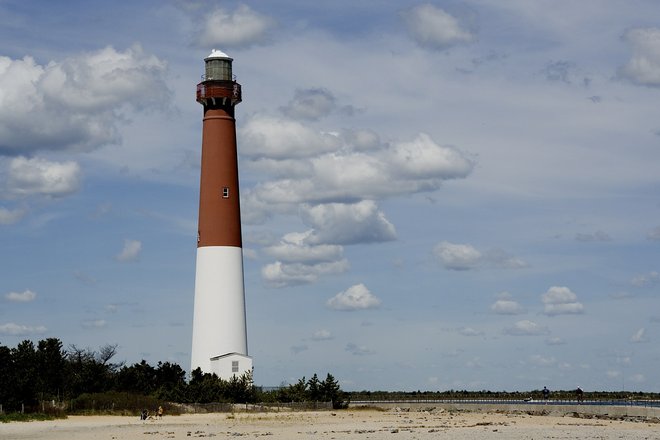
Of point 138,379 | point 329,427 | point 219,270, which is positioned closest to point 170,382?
point 138,379

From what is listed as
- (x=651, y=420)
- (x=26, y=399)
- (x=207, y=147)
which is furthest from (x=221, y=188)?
(x=651, y=420)

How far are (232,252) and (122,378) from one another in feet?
45.5

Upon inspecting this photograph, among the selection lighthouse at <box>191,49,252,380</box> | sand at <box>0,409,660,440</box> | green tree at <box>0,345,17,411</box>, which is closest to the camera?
sand at <box>0,409,660,440</box>

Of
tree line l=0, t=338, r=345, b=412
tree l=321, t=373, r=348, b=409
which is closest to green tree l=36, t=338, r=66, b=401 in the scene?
tree line l=0, t=338, r=345, b=412

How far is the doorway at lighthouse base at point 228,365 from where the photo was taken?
76.1 m

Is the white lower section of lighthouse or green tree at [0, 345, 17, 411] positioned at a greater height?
the white lower section of lighthouse

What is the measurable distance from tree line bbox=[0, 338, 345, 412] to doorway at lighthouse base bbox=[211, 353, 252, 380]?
378mm

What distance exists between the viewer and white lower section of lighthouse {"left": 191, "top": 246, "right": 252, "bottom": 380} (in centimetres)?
7606

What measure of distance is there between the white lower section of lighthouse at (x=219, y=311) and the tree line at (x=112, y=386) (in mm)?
1029

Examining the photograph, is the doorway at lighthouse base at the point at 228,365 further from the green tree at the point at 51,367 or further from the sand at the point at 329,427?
the green tree at the point at 51,367

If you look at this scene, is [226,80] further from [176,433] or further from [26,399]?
[176,433]

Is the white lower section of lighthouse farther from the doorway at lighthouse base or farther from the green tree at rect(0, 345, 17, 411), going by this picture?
the green tree at rect(0, 345, 17, 411)

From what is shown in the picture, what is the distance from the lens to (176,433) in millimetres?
56625

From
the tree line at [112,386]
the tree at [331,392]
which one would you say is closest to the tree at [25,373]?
the tree line at [112,386]
